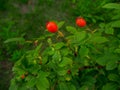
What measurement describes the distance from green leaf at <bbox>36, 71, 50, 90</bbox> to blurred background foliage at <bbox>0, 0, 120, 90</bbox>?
7.97 feet

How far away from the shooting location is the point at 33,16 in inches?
200

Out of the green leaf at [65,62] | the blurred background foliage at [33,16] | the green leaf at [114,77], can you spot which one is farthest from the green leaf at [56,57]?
the blurred background foliage at [33,16]

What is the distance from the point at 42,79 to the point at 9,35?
9.27ft

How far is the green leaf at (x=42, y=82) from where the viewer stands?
1914mm

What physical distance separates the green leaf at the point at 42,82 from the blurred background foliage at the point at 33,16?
95.7 inches

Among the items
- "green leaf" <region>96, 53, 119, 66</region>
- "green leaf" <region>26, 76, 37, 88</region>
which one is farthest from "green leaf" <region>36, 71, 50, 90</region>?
"green leaf" <region>96, 53, 119, 66</region>

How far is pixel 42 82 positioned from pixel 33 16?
3.27m

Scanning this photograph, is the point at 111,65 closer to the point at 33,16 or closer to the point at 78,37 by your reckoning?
the point at 78,37

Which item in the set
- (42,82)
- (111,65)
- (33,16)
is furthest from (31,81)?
(33,16)

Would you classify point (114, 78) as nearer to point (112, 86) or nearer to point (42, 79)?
point (112, 86)

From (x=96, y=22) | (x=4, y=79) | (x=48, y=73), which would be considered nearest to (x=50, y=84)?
(x=48, y=73)

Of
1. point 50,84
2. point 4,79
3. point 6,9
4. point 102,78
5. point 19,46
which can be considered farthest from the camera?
point 6,9

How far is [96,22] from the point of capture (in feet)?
15.9

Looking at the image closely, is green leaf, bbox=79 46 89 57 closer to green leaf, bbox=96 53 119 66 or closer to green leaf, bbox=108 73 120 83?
green leaf, bbox=96 53 119 66
